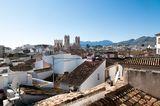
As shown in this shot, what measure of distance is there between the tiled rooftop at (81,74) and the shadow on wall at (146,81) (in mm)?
8188

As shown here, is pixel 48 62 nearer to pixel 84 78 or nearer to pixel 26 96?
pixel 84 78

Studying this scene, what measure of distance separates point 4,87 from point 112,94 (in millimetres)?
9880

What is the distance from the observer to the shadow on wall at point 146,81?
448 inches

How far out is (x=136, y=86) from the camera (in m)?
12.1

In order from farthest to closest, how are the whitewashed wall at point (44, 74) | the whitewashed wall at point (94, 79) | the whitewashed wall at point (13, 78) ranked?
the whitewashed wall at point (44, 74), the whitewashed wall at point (94, 79), the whitewashed wall at point (13, 78)

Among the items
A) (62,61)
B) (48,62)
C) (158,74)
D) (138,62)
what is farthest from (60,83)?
(158,74)

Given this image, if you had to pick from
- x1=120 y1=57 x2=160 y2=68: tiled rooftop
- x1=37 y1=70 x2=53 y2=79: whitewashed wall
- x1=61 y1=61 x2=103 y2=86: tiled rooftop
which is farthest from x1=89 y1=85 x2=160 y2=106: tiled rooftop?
x1=37 y1=70 x2=53 y2=79: whitewashed wall

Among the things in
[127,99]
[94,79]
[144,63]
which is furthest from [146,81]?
[94,79]

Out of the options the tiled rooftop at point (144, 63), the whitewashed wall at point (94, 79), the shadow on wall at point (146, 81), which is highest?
the tiled rooftop at point (144, 63)

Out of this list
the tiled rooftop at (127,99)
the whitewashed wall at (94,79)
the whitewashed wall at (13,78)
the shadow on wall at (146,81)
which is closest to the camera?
the tiled rooftop at (127,99)

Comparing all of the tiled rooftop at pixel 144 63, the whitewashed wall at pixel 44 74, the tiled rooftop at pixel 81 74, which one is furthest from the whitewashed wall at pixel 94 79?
the tiled rooftop at pixel 144 63

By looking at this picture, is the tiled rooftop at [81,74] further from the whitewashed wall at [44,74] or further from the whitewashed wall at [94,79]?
the whitewashed wall at [44,74]

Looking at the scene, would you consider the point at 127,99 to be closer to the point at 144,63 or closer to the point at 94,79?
the point at 144,63

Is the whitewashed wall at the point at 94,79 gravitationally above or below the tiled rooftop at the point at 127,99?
below
